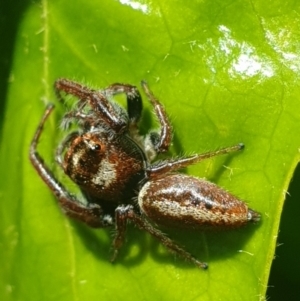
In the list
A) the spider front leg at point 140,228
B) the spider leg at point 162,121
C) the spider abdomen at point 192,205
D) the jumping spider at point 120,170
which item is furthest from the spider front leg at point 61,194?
the spider leg at point 162,121

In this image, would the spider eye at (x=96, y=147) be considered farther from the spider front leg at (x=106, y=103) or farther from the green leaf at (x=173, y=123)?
the green leaf at (x=173, y=123)

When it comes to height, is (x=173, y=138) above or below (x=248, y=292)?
Result: above

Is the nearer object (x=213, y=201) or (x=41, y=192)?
(x=213, y=201)

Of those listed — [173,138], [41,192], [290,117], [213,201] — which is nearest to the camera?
[290,117]

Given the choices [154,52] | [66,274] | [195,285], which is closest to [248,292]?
[195,285]

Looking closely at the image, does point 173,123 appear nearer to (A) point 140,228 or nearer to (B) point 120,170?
(B) point 120,170

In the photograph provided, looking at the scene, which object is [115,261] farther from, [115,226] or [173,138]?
[173,138]
